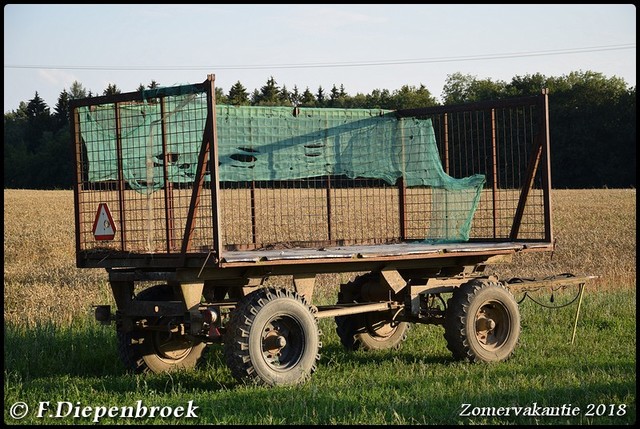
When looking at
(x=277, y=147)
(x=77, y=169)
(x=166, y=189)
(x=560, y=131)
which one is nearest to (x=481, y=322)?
(x=277, y=147)

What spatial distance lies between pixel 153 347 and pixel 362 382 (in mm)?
2311

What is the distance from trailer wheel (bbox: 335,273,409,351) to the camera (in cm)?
1170

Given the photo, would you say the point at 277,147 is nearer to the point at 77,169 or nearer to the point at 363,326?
the point at 363,326

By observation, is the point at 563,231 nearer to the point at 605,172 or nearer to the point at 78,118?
the point at 78,118

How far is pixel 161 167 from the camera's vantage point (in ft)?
32.7

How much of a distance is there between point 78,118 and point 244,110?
1.96 meters

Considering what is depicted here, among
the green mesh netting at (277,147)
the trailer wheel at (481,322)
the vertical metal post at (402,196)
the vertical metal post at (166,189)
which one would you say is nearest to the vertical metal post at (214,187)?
the green mesh netting at (277,147)

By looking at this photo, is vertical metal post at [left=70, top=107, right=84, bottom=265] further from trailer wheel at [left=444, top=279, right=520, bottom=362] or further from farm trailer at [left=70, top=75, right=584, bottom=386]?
trailer wheel at [left=444, top=279, right=520, bottom=362]

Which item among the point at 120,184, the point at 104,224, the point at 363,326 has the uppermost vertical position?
the point at 120,184

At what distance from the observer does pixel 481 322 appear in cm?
1096

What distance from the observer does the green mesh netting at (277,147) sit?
984 centimetres

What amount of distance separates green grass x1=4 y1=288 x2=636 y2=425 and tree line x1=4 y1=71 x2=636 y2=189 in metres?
47.0

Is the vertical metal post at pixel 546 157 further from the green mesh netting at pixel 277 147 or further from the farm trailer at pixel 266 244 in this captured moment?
the green mesh netting at pixel 277 147

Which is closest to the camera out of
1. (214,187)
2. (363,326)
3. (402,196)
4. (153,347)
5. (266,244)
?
(214,187)
